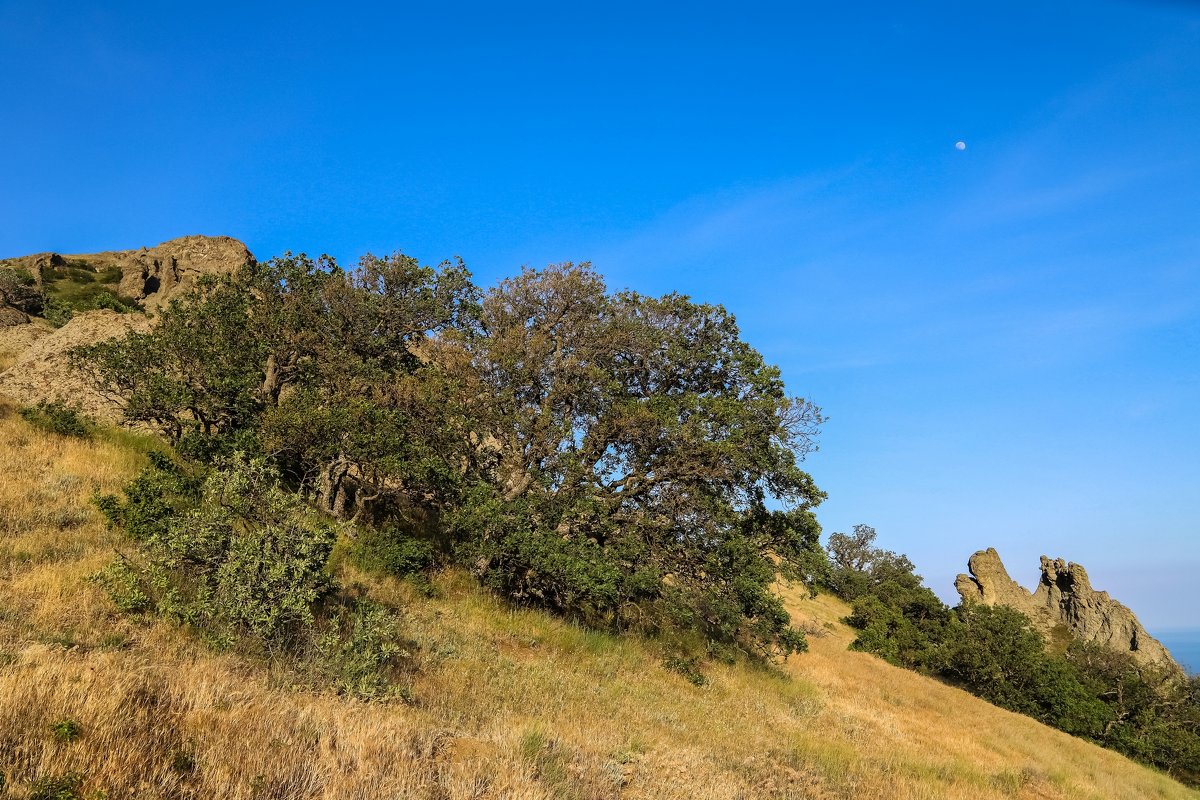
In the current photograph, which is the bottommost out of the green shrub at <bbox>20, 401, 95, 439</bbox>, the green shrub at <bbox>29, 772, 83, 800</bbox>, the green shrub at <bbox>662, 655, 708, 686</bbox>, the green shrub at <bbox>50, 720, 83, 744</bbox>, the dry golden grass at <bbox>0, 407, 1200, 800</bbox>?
the green shrub at <bbox>662, 655, 708, 686</bbox>

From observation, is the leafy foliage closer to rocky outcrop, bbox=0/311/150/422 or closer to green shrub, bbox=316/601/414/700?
green shrub, bbox=316/601/414/700

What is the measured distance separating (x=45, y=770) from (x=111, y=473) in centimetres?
1254

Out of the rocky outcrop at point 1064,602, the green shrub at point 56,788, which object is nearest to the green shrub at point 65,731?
the green shrub at point 56,788

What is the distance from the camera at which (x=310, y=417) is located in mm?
16141

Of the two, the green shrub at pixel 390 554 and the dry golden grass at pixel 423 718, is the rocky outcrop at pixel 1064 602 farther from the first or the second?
the green shrub at pixel 390 554

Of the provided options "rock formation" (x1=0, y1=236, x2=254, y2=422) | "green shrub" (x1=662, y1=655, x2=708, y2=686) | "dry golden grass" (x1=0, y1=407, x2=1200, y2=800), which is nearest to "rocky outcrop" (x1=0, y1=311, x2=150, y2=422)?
"rock formation" (x1=0, y1=236, x2=254, y2=422)

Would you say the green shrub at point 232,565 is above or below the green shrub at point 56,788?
above

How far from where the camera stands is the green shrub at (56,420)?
16.2 meters

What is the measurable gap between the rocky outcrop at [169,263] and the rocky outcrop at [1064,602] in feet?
247

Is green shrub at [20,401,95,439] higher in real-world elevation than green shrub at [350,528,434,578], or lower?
higher

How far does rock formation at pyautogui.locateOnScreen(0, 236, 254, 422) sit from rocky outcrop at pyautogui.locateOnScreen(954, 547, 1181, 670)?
65191mm

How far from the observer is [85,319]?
23.0 m

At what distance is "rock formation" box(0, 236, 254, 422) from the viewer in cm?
1966

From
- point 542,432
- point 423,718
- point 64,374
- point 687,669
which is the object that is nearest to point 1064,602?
point 687,669
